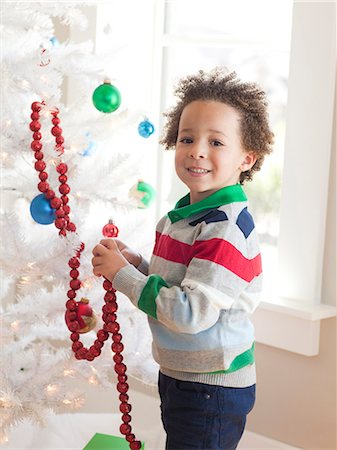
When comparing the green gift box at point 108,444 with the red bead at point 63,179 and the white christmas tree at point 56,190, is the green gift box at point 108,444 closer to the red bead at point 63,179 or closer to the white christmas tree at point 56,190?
the white christmas tree at point 56,190

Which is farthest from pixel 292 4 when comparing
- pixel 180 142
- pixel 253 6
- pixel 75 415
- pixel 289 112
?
pixel 75 415

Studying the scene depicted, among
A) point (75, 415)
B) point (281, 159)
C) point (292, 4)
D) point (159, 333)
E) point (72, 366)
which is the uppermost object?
point (292, 4)

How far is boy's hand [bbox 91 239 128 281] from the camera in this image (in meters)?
1.58

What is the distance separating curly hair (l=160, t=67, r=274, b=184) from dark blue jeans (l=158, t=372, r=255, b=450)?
48cm

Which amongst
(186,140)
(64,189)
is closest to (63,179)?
(64,189)

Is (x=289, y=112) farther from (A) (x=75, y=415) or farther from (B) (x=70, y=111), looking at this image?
Answer: (A) (x=75, y=415)

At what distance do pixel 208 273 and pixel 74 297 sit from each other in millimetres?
411

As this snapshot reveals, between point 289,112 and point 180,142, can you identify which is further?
point 289,112

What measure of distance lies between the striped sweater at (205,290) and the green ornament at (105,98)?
1.40 ft

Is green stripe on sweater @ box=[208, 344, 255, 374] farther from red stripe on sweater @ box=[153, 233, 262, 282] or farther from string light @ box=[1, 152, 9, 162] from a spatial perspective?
string light @ box=[1, 152, 9, 162]

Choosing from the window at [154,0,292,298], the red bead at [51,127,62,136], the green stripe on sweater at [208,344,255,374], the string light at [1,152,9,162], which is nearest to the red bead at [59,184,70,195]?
the red bead at [51,127,62,136]

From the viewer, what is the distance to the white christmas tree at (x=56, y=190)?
1919 mm

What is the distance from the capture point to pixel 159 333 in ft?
5.20

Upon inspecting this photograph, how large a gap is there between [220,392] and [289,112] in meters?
0.87
